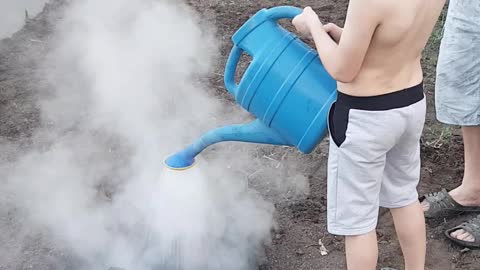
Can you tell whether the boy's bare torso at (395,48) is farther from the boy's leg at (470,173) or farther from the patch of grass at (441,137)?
the patch of grass at (441,137)

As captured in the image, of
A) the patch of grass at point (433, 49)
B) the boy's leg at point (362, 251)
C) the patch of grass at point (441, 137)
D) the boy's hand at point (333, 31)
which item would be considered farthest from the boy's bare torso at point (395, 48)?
the patch of grass at point (433, 49)

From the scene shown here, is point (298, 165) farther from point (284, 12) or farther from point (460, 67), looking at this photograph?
point (284, 12)

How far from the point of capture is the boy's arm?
164cm

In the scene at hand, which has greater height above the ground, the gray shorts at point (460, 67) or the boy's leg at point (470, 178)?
the gray shorts at point (460, 67)

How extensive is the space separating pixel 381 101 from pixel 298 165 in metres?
1.13

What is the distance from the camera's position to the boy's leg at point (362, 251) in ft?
6.55

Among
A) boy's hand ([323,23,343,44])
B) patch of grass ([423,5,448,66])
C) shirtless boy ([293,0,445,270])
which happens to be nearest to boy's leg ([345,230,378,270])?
shirtless boy ([293,0,445,270])

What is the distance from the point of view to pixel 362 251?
200 centimetres

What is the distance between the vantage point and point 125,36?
3.76 m

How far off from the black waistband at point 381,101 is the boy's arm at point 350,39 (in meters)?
0.08

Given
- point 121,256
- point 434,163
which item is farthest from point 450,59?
point 121,256

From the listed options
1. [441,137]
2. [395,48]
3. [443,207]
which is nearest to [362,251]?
[395,48]

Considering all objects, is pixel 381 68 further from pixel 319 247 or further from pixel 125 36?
pixel 125 36

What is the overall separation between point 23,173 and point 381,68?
1642mm
